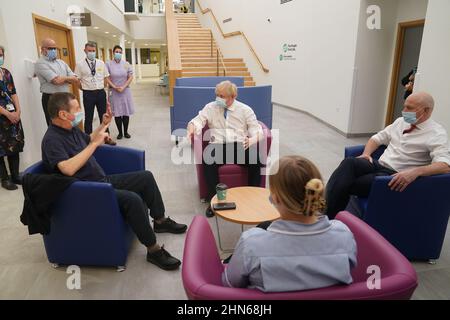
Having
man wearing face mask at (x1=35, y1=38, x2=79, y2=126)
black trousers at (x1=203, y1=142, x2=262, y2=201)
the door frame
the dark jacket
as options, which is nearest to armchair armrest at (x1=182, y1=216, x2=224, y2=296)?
the dark jacket

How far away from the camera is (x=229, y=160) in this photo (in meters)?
3.21

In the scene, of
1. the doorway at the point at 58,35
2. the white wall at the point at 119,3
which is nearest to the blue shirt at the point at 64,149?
the doorway at the point at 58,35

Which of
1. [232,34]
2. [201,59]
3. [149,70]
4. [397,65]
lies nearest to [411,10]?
[397,65]

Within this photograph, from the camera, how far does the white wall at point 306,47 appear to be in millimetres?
6051

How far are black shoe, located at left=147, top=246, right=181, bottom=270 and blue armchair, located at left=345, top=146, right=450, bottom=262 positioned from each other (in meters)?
1.32

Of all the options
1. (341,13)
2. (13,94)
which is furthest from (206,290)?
(341,13)

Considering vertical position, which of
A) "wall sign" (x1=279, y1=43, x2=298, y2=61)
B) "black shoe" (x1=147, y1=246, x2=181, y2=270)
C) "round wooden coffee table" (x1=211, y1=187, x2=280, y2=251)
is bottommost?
"black shoe" (x1=147, y1=246, x2=181, y2=270)

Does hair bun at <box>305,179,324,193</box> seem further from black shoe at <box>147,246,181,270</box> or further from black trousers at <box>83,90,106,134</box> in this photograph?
black trousers at <box>83,90,106,134</box>

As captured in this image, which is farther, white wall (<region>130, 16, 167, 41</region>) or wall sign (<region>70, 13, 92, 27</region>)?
white wall (<region>130, 16, 167, 41</region>)

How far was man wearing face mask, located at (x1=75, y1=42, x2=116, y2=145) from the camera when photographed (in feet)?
16.8

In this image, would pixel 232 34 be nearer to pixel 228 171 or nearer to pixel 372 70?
pixel 372 70

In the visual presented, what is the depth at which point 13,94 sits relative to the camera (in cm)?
357

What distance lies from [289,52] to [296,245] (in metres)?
8.04
